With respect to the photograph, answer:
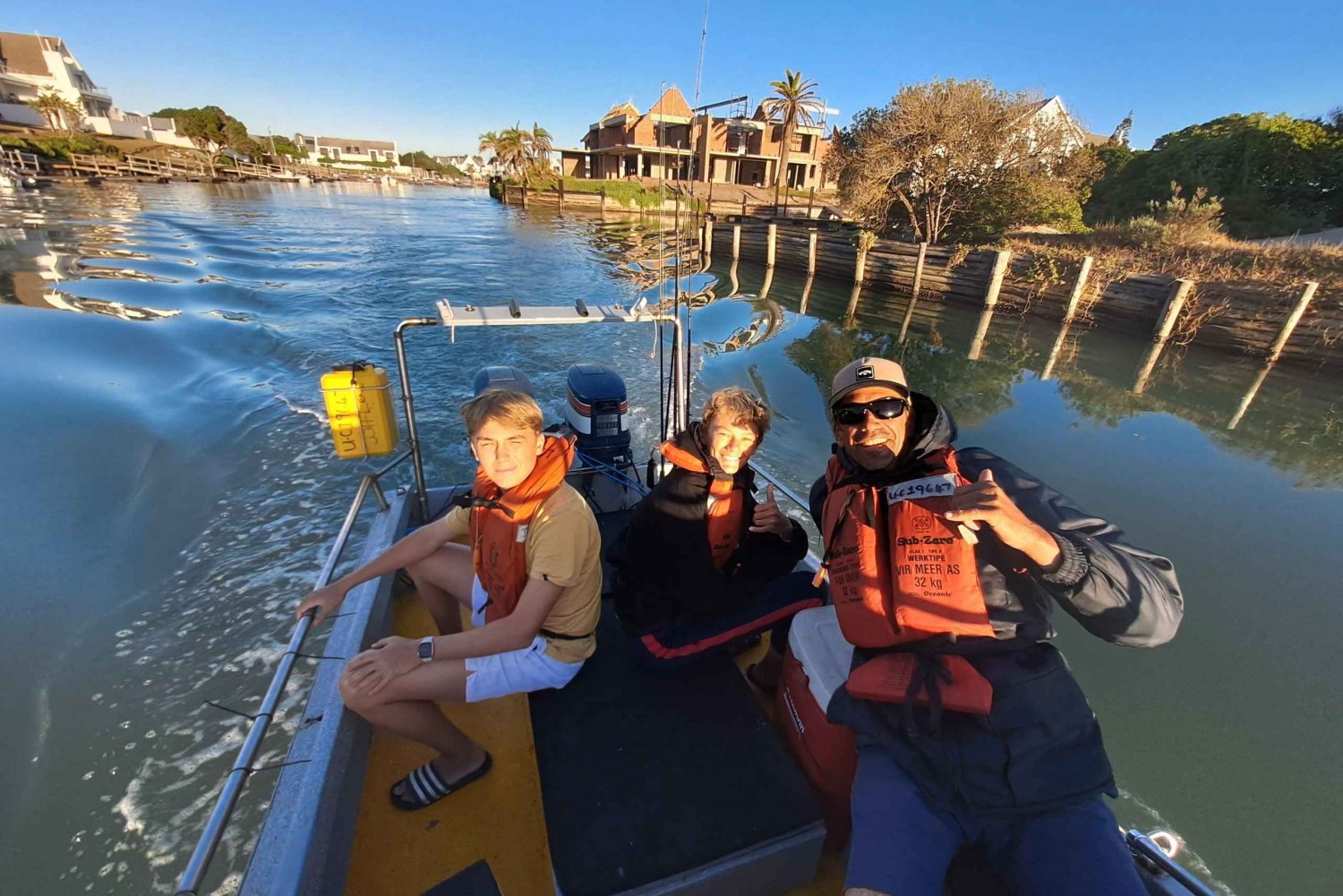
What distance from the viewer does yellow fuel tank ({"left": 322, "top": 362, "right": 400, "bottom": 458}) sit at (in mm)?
3764

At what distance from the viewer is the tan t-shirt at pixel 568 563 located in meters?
2.11

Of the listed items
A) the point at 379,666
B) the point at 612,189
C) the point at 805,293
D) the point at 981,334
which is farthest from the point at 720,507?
the point at 612,189

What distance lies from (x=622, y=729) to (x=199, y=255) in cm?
2735

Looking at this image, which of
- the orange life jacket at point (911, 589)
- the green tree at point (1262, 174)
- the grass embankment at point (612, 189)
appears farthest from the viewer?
the grass embankment at point (612, 189)

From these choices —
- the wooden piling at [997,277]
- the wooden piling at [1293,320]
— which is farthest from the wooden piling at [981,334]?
the wooden piling at [1293,320]

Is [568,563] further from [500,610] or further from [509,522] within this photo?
[500,610]

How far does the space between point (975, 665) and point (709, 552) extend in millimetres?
1139

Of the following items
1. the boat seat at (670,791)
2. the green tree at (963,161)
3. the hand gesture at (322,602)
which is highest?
the green tree at (963,161)

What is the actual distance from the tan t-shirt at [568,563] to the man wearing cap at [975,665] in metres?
0.98

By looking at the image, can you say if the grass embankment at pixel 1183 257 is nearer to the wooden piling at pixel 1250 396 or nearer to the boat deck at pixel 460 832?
the wooden piling at pixel 1250 396

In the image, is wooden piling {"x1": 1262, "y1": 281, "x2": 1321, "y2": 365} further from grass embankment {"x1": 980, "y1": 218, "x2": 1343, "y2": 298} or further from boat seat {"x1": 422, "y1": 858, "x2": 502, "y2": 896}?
boat seat {"x1": 422, "y1": 858, "x2": 502, "y2": 896}

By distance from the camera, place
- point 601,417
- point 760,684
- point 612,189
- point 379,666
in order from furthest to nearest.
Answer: point 612,189 < point 601,417 < point 760,684 < point 379,666

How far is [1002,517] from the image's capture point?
1.77m

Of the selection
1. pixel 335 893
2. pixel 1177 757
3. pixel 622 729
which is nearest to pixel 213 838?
pixel 335 893
